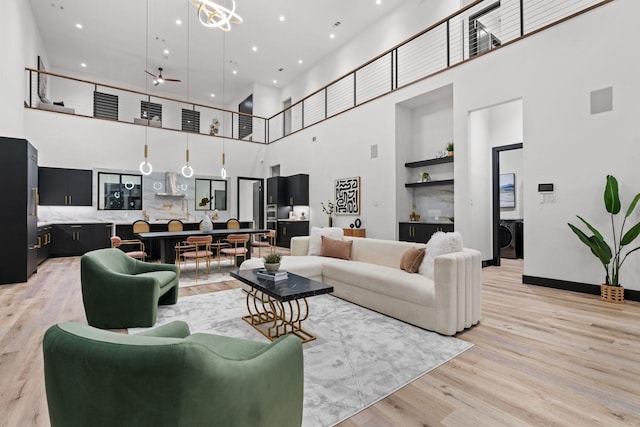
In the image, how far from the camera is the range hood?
386 inches

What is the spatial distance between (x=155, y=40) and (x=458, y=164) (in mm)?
9609

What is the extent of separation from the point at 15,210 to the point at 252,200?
833 centimetres

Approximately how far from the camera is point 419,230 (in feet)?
A: 22.1

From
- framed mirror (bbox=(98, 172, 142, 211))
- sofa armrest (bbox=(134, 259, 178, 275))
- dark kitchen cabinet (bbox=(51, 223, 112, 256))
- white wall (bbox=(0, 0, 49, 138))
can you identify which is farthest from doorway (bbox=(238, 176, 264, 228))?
sofa armrest (bbox=(134, 259, 178, 275))

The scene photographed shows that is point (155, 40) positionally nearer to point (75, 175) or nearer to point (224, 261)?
point (75, 175)

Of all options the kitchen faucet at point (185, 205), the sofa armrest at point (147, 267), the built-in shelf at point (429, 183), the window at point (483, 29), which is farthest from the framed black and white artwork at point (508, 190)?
the kitchen faucet at point (185, 205)

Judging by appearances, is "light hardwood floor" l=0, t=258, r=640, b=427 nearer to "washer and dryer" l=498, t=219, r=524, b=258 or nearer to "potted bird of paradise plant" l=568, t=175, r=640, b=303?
"potted bird of paradise plant" l=568, t=175, r=640, b=303

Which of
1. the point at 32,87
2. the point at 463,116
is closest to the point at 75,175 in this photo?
the point at 32,87

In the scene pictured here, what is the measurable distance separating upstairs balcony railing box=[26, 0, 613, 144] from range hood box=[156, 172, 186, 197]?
1679mm

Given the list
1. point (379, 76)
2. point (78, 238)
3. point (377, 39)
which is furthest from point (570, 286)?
point (78, 238)

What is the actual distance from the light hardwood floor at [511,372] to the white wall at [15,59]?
3981 millimetres

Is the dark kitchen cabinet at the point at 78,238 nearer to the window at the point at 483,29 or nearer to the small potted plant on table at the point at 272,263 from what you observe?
the small potted plant on table at the point at 272,263

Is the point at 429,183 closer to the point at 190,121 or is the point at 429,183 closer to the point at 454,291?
the point at 454,291

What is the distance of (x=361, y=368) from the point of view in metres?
2.35
